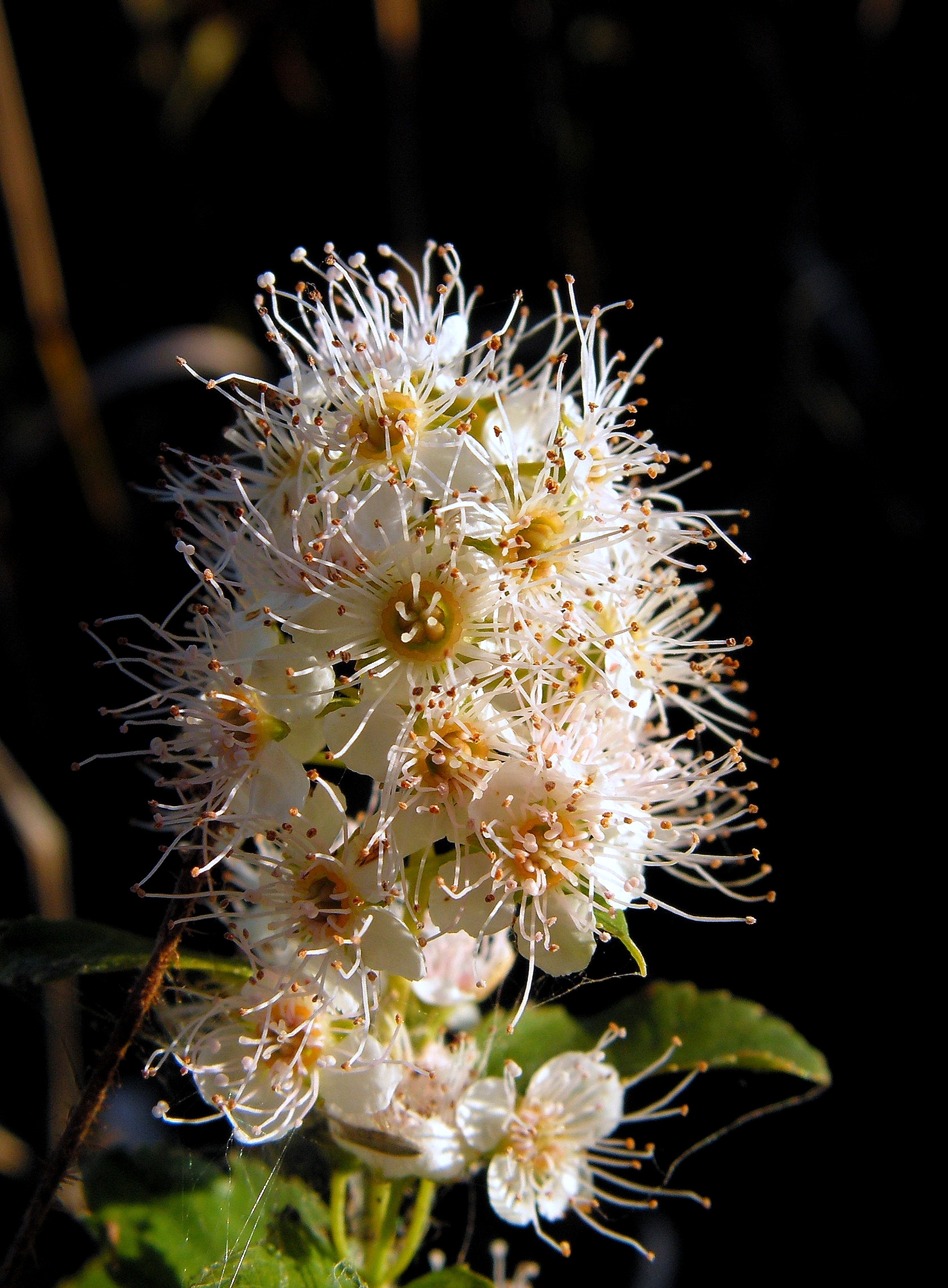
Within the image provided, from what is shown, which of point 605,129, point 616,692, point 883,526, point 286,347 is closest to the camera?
point 616,692

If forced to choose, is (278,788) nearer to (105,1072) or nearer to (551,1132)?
(105,1072)

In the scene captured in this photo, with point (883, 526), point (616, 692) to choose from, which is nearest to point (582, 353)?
point (616, 692)

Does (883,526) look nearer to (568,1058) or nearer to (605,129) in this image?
(605,129)

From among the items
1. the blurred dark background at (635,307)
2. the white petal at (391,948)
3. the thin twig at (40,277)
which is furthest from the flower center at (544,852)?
the thin twig at (40,277)

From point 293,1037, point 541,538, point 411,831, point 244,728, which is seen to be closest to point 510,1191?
point 293,1037

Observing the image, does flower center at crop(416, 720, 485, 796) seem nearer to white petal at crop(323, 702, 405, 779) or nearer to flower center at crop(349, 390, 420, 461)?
white petal at crop(323, 702, 405, 779)
